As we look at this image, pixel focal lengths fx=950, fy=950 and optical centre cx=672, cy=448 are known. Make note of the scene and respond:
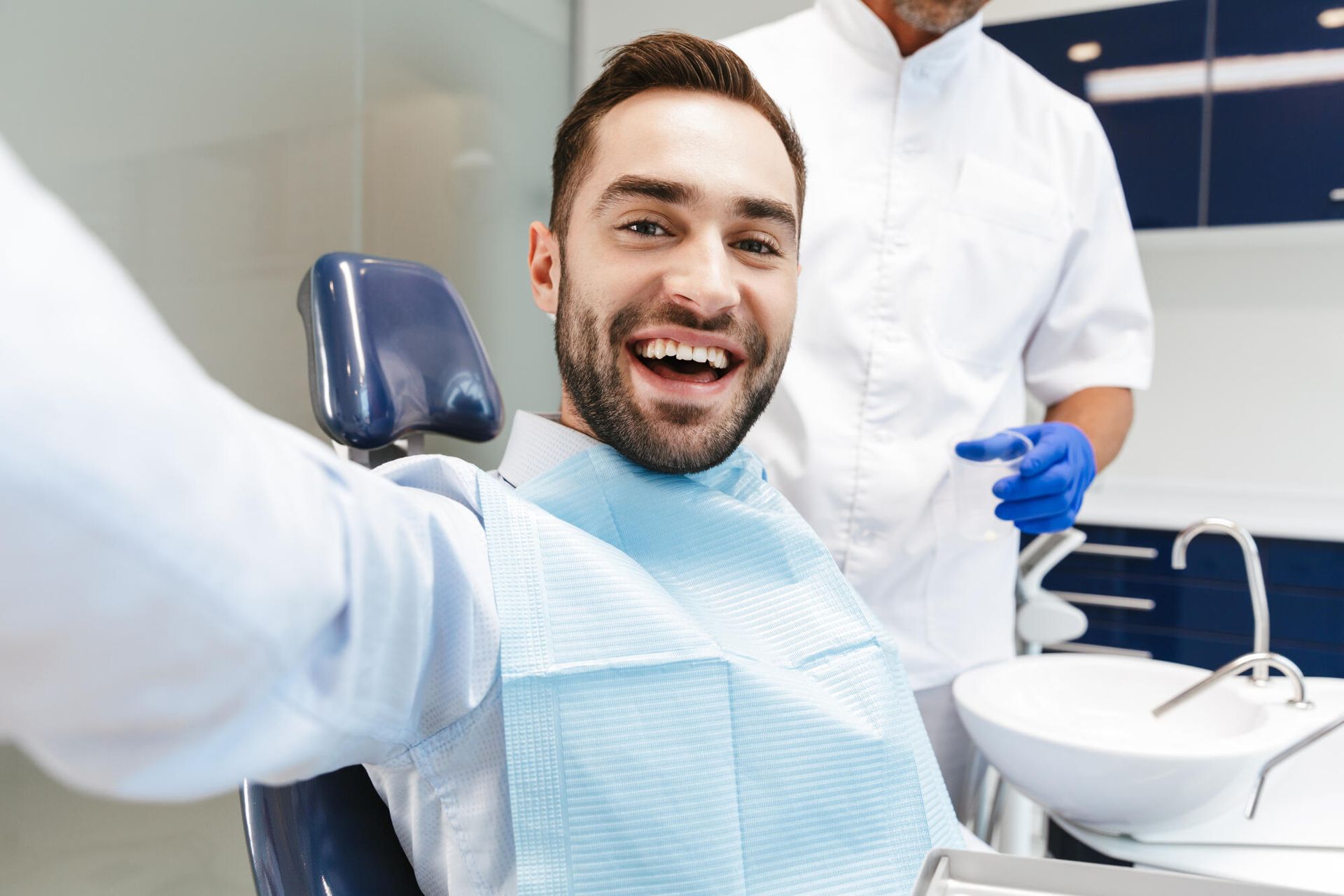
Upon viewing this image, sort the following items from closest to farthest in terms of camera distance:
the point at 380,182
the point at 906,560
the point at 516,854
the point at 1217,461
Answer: the point at 516,854 → the point at 906,560 → the point at 380,182 → the point at 1217,461

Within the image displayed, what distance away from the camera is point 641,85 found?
Result: 918 millimetres

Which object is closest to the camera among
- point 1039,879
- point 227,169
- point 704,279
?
point 1039,879

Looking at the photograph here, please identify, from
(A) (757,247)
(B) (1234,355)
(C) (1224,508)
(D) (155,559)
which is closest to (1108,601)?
(C) (1224,508)

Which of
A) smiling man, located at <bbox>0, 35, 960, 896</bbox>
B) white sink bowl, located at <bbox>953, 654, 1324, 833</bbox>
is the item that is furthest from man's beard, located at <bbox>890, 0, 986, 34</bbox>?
white sink bowl, located at <bbox>953, 654, 1324, 833</bbox>

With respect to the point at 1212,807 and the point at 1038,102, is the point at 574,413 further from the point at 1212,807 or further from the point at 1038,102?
the point at 1038,102

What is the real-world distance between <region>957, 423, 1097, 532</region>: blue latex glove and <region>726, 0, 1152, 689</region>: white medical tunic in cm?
11

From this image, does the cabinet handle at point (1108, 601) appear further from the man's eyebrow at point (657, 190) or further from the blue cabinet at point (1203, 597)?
the man's eyebrow at point (657, 190)

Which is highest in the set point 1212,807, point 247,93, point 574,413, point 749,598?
point 247,93

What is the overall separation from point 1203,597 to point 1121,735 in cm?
148

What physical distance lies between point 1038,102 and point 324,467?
4.65 ft

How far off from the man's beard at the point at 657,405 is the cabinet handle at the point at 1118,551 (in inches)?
75.3

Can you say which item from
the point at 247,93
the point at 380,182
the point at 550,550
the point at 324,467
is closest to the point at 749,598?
the point at 550,550

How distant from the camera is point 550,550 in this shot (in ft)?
2.01

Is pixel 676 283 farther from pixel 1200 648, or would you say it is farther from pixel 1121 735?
pixel 1200 648
